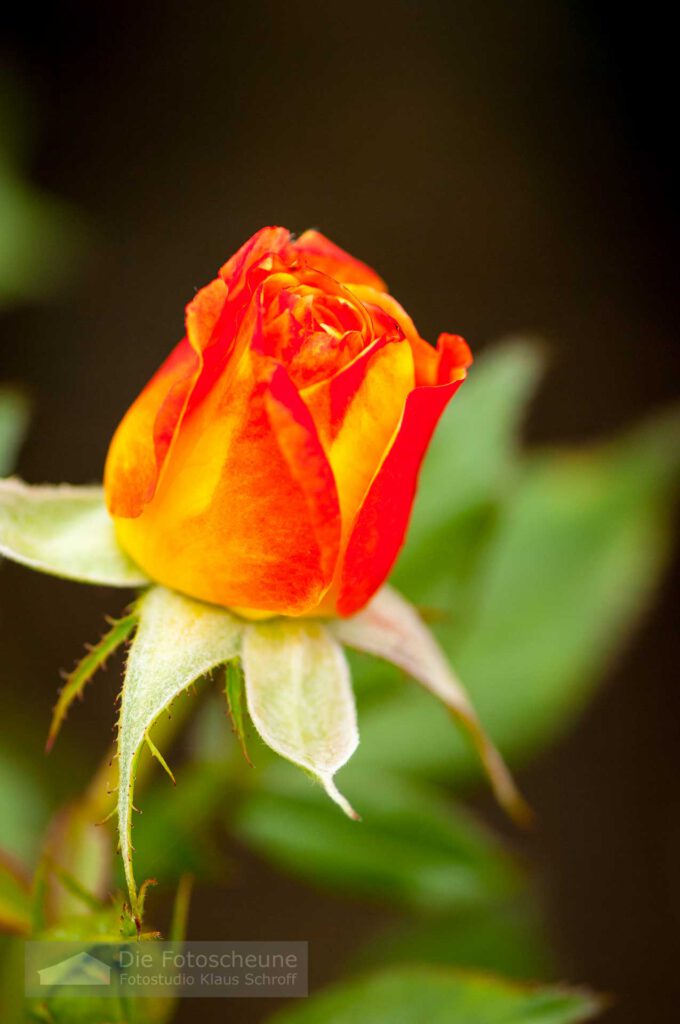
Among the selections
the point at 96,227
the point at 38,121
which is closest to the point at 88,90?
the point at 38,121

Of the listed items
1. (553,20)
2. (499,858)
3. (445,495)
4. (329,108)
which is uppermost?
(553,20)

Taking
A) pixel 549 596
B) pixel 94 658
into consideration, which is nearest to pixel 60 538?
pixel 94 658

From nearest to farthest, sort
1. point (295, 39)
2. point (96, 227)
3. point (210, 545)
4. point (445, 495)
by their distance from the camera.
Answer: point (210, 545) < point (445, 495) < point (96, 227) < point (295, 39)

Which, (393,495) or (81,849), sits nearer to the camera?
(393,495)

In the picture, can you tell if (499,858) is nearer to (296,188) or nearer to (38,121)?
(296,188)

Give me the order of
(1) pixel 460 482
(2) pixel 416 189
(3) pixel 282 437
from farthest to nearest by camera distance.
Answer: (2) pixel 416 189
(1) pixel 460 482
(3) pixel 282 437

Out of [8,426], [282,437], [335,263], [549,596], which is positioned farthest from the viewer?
[549,596]

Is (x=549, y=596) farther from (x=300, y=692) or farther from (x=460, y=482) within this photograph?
(x=300, y=692)

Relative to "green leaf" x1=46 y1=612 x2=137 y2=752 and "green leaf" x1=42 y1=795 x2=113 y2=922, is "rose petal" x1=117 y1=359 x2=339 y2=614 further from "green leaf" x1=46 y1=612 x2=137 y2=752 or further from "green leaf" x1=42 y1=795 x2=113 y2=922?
"green leaf" x1=42 y1=795 x2=113 y2=922
